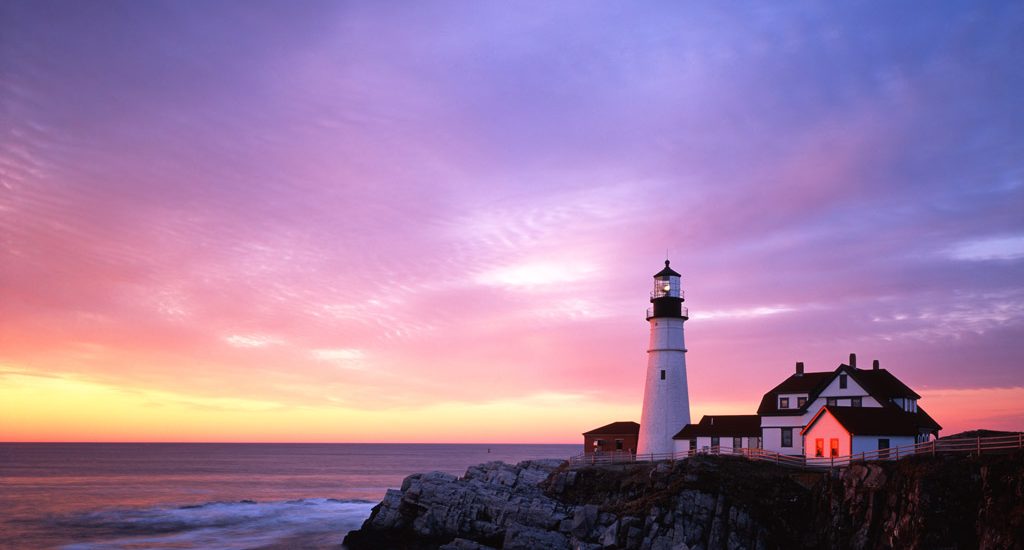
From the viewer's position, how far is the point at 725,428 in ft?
152

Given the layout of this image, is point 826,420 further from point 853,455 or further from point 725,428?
point 725,428

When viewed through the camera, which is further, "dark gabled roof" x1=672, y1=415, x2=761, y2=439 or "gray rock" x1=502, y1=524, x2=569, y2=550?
"dark gabled roof" x1=672, y1=415, x2=761, y2=439

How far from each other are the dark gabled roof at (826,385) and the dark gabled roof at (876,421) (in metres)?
2.93

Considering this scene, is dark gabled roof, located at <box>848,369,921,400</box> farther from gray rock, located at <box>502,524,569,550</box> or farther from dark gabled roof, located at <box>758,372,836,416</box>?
gray rock, located at <box>502,524,569,550</box>

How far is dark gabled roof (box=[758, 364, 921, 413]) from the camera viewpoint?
44044 millimetres

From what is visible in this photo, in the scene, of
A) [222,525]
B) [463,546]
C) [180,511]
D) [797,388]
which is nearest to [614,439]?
[797,388]

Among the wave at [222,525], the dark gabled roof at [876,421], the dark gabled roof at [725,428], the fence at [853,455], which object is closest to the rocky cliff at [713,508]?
the fence at [853,455]

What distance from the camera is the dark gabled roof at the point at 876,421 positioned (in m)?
38.1

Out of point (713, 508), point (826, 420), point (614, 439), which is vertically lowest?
point (713, 508)

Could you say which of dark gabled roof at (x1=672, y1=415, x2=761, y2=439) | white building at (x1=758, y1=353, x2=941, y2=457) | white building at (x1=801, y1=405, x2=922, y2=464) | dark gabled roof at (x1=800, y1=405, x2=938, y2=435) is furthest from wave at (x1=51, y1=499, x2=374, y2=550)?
dark gabled roof at (x1=800, y1=405, x2=938, y2=435)

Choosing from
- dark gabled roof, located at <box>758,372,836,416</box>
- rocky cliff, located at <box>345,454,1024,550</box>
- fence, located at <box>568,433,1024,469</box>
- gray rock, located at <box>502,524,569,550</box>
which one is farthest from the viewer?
dark gabled roof, located at <box>758,372,836,416</box>

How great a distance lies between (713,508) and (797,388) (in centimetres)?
1424

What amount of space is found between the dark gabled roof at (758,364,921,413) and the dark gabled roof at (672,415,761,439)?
0.98 meters

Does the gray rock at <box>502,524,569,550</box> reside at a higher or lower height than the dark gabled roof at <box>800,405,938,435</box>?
lower
